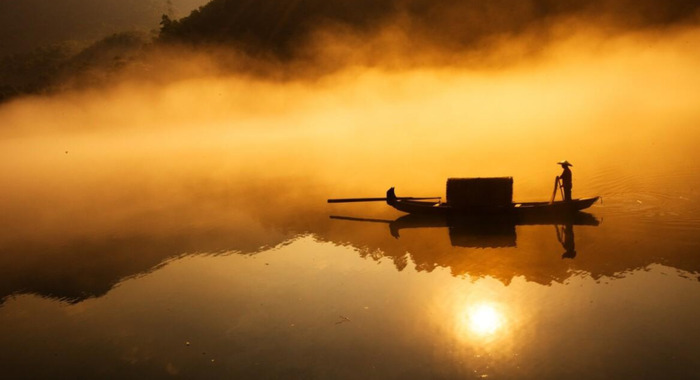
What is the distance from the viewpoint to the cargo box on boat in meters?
18.7

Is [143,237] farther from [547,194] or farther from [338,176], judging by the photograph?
[547,194]

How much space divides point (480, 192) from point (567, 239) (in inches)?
153

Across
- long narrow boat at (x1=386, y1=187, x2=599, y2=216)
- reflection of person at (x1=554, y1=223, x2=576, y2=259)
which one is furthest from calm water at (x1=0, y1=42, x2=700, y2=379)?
long narrow boat at (x1=386, y1=187, x2=599, y2=216)

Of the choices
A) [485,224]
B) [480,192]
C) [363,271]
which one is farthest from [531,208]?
[363,271]

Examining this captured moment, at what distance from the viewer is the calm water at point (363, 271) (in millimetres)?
10750

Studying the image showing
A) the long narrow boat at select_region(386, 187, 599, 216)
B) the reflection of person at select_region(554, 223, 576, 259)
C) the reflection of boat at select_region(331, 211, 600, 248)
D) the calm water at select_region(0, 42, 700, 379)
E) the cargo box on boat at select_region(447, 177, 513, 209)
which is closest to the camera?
the calm water at select_region(0, 42, 700, 379)

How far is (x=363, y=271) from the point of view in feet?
51.4

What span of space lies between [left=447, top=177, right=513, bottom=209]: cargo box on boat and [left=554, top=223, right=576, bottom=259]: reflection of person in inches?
92.9

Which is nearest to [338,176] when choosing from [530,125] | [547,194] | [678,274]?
[547,194]

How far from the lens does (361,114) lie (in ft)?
248

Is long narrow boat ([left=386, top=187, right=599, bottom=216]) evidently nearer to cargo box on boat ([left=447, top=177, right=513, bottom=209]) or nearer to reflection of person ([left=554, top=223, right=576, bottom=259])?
cargo box on boat ([left=447, top=177, right=513, bottom=209])

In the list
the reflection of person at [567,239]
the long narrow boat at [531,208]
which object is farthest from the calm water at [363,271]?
the long narrow boat at [531,208]

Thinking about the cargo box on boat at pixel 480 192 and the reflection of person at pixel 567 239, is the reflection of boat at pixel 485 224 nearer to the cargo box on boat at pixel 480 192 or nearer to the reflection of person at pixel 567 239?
the reflection of person at pixel 567 239

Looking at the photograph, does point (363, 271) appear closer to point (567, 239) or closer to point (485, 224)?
point (485, 224)
